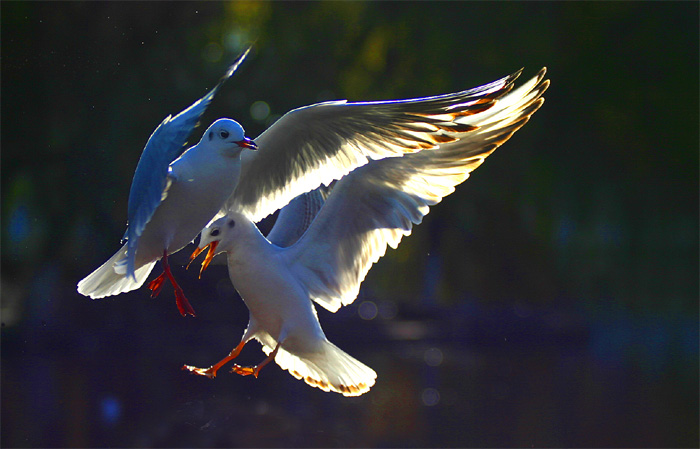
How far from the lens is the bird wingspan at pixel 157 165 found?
8.20ft

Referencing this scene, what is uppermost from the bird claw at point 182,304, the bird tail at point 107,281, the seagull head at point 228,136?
the seagull head at point 228,136

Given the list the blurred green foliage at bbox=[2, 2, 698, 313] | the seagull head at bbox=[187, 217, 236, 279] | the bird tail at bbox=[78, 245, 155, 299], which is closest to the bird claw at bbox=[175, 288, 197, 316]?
the seagull head at bbox=[187, 217, 236, 279]

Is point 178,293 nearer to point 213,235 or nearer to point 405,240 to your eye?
point 213,235

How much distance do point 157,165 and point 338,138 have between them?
2.22 ft

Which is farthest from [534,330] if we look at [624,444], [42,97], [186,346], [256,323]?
[256,323]

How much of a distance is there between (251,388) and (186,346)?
0.82m

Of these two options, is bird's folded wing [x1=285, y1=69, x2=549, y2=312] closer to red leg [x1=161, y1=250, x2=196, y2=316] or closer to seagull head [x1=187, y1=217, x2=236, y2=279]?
seagull head [x1=187, y1=217, x2=236, y2=279]

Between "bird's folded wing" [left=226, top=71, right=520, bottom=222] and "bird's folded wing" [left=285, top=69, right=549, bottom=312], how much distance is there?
0.09 meters

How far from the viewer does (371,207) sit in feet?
10.4

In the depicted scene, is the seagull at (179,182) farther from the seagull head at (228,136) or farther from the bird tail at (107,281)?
the bird tail at (107,281)

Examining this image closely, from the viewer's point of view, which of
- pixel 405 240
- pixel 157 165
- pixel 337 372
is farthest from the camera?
pixel 405 240

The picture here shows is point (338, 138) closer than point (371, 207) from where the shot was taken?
Yes

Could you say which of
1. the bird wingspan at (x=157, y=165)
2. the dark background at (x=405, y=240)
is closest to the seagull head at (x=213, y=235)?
the bird wingspan at (x=157, y=165)

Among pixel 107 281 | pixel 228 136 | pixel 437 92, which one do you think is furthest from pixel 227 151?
pixel 437 92
